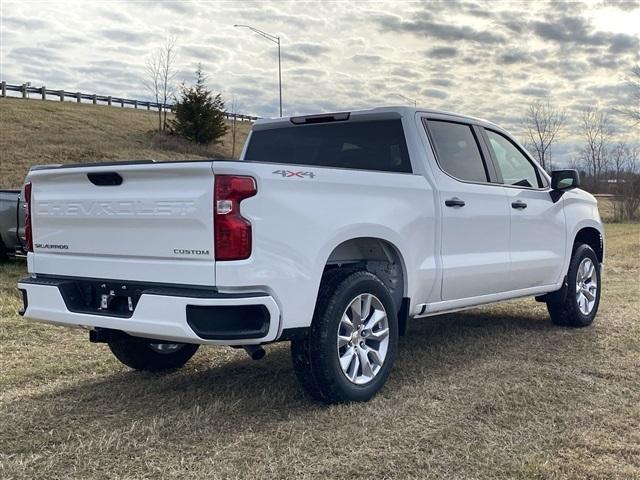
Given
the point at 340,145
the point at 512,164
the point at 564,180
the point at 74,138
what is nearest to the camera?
the point at 340,145

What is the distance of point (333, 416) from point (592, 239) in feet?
14.4

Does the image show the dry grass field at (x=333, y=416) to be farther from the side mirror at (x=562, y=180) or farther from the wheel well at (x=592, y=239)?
the side mirror at (x=562, y=180)

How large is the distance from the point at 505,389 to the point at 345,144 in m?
2.20

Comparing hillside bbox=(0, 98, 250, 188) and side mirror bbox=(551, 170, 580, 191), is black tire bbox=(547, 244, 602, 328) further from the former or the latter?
hillside bbox=(0, 98, 250, 188)

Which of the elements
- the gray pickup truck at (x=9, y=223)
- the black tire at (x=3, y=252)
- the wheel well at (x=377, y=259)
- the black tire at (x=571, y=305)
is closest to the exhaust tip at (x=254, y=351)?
the wheel well at (x=377, y=259)

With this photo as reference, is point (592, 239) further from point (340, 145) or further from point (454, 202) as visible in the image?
point (340, 145)

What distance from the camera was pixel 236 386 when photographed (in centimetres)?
504

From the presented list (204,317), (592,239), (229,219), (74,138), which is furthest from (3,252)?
(74,138)

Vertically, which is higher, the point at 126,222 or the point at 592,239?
the point at 126,222

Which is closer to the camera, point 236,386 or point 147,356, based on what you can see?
point 236,386

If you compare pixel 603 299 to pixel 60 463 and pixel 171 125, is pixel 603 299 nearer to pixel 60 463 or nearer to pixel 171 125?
pixel 60 463

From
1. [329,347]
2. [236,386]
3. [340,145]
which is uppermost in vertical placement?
[340,145]

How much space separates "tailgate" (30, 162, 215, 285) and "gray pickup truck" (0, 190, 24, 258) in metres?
5.70

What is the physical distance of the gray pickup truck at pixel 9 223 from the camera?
394 inches
